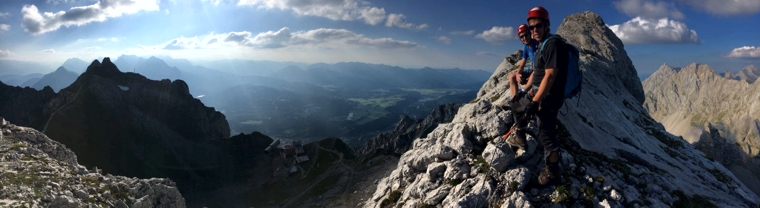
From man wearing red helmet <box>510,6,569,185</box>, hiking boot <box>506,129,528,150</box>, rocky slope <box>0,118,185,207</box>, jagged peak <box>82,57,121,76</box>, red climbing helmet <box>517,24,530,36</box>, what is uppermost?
jagged peak <box>82,57,121,76</box>

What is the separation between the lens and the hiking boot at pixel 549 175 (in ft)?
41.4

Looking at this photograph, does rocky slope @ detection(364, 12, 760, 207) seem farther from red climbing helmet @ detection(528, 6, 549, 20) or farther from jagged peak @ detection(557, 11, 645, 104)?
jagged peak @ detection(557, 11, 645, 104)

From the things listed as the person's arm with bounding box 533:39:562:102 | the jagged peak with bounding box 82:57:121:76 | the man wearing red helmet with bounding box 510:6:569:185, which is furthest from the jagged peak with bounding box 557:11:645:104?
the jagged peak with bounding box 82:57:121:76

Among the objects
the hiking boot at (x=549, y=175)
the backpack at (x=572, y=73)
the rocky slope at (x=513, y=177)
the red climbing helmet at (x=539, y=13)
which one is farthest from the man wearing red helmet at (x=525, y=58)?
the hiking boot at (x=549, y=175)

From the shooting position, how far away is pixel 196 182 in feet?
337

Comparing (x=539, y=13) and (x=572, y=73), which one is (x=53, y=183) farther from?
(x=572, y=73)

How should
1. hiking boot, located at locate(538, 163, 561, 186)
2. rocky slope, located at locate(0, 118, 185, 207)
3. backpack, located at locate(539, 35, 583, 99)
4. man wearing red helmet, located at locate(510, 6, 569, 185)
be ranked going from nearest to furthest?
man wearing red helmet, located at locate(510, 6, 569, 185)
backpack, located at locate(539, 35, 583, 99)
hiking boot, located at locate(538, 163, 561, 186)
rocky slope, located at locate(0, 118, 185, 207)

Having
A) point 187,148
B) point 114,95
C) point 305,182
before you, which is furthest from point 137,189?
point 114,95

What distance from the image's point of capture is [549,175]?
12711 mm

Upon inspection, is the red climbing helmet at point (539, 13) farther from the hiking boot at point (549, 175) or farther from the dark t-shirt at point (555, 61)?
the hiking boot at point (549, 175)

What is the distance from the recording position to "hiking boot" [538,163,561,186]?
41.4ft

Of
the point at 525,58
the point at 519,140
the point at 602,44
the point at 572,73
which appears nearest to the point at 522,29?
the point at 525,58

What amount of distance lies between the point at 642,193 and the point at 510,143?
6.24 metres

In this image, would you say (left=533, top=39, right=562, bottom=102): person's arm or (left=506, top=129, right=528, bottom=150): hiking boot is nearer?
(left=533, top=39, right=562, bottom=102): person's arm
